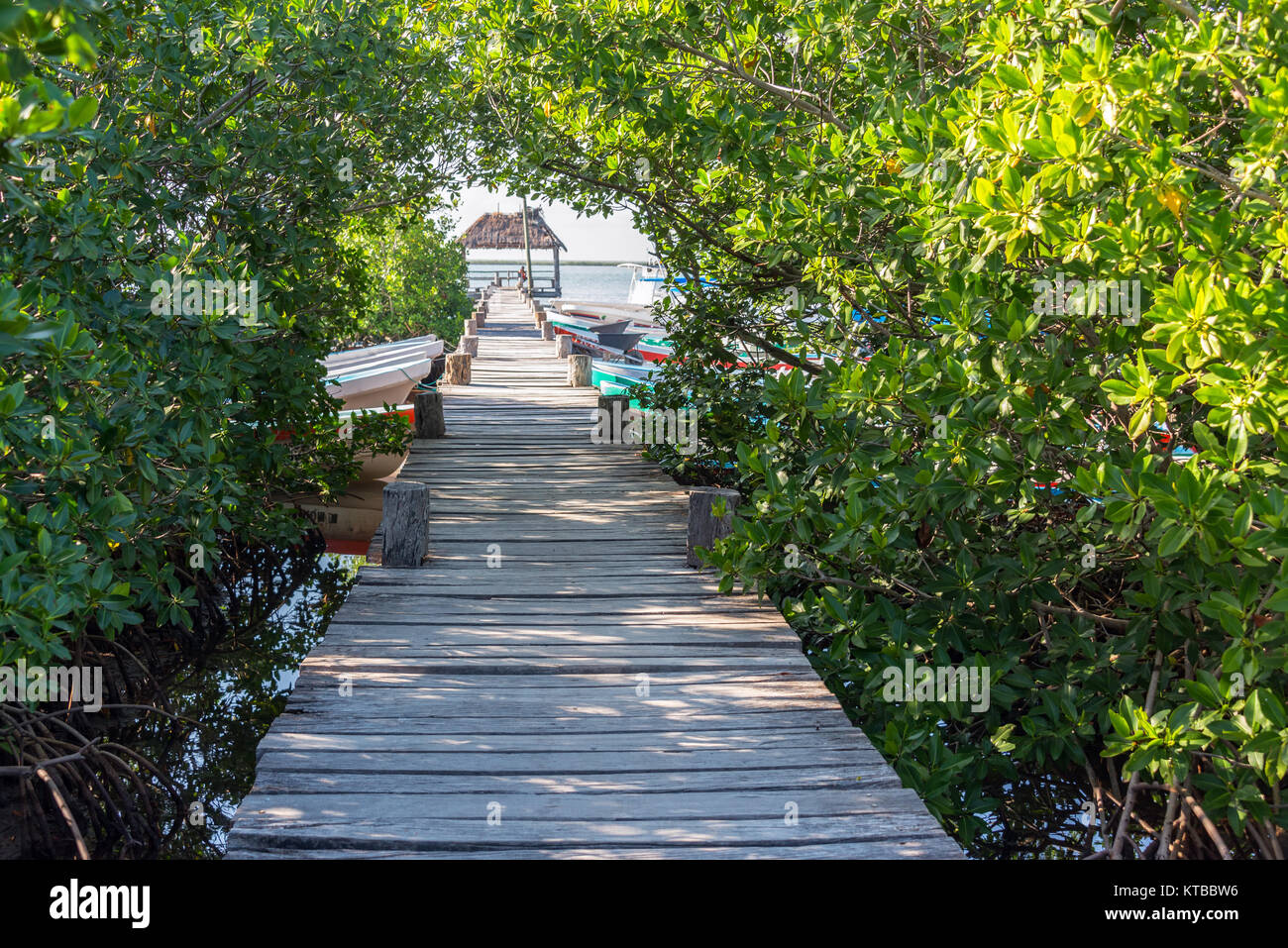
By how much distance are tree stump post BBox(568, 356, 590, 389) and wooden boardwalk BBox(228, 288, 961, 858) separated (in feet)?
23.2

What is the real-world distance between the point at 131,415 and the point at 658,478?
4.99 meters

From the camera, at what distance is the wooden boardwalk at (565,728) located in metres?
3.71

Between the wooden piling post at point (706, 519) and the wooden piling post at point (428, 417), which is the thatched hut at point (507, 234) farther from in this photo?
the wooden piling post at point (706, 519)

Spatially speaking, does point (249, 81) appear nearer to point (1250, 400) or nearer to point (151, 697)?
point (151, 697)

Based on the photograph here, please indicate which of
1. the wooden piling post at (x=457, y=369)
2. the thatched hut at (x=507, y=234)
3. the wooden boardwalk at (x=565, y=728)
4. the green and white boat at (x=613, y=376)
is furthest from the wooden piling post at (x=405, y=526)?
the thatched hut at (x=507, y=234)

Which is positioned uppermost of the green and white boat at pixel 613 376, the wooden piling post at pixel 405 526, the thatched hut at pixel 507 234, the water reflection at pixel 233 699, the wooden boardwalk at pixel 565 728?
the thatched hut at pixel 507 234

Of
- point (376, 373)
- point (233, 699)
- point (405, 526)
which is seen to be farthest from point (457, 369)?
point (405, 526)

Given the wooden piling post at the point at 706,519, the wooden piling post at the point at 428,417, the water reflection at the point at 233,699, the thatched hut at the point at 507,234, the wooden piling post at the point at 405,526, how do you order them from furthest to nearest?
1. the thatched hut at the point at 507,234
2. the wooden piling post at the point at 428,417
3. the wooden piling post at the point at 405,526
4. the wooden piling post at the point at 706,519
5. the water reflection at the point at 233,699

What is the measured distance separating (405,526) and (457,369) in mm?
8144

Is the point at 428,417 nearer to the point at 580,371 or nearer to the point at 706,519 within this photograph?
the point at 580,371

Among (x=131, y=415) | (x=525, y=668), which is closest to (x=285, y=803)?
(x=525, y=668)

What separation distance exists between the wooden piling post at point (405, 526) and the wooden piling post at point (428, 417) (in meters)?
4.27

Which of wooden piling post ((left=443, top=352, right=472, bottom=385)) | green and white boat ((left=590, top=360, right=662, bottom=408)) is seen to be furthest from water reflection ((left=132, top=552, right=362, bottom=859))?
green and white boat ((left=590, top=360, right=662, bottom=408))

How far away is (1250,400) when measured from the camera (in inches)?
131
